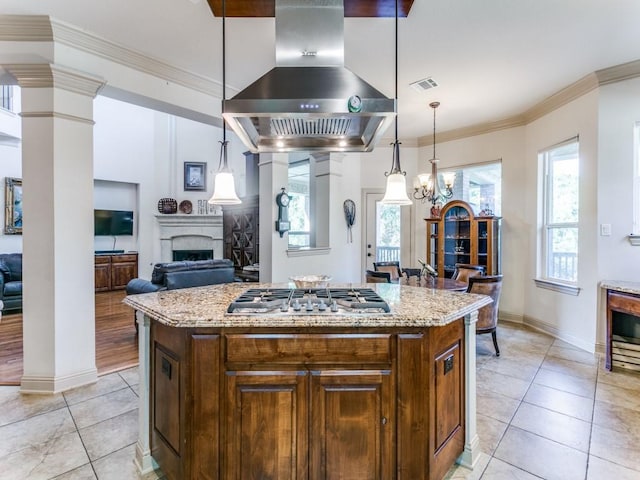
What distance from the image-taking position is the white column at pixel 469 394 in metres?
1.77

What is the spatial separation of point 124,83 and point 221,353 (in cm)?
280

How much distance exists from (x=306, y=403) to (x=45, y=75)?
122 inches

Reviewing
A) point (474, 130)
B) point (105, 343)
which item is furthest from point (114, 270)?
point (474, 130)

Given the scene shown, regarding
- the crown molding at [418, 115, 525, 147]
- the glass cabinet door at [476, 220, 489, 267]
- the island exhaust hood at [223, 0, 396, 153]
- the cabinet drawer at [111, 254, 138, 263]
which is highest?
the crown molding at [418, 115, 525, 147]

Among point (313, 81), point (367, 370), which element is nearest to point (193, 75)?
point (313, 81)

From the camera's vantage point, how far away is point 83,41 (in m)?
2.65

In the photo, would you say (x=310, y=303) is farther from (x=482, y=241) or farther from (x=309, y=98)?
(x=482, y=241)

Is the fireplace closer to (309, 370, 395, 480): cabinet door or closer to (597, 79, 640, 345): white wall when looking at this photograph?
(309, 370, 395, 480): cabinet door

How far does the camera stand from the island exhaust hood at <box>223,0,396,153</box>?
5.34 feet

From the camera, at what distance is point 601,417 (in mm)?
2221

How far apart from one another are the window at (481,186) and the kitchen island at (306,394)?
4020 mm

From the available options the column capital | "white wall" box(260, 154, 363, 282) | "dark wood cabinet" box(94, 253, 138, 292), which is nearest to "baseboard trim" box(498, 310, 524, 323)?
"white wall" box(260, 154, 363, 282)

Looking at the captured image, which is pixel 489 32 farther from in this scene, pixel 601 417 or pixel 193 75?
pixel 601 417

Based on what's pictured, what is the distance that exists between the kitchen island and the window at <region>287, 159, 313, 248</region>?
5.21m
